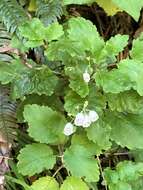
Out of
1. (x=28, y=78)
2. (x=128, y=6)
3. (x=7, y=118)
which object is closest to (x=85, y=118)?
(x=28, y=78)

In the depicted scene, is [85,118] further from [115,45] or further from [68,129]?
[115,45]

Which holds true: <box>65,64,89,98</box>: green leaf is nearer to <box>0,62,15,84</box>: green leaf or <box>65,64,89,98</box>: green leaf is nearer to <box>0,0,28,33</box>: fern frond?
<box>0,62,15,84</box>: green leaf

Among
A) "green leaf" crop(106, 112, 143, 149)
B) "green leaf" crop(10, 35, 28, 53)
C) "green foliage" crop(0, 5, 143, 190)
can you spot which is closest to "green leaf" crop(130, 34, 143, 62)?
"green foliage" crop(0, 5, 143, 190)

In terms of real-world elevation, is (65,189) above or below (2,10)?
below

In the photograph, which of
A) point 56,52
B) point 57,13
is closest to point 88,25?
point 56,52

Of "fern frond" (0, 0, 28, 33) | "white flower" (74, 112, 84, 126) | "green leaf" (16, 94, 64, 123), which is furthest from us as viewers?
"fern frond" (0, 0, 28, 33)

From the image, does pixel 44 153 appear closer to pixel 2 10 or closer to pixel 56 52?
pixel 56 52
